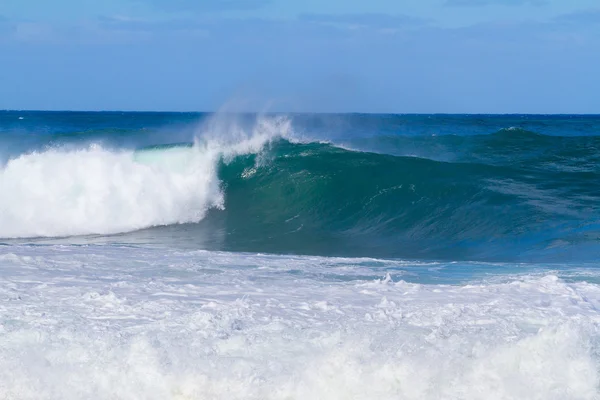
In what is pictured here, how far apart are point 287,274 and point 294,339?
2356 millimetres

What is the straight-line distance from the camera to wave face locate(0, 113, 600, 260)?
10695 millimetres

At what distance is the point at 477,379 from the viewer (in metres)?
→ 4.27

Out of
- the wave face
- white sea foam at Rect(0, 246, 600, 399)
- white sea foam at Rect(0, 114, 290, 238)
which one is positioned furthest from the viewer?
white sea foam at Rect(0, 114, 290, 238)

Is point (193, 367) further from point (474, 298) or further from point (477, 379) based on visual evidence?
point (474, 298)

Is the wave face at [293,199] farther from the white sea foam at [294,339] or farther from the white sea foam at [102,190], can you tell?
the white sea foam at [294,339]

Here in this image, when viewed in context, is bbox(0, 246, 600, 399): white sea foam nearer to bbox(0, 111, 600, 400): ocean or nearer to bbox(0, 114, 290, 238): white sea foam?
bbox(0, 111, 600, 400): ocean

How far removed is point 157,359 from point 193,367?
0.23m

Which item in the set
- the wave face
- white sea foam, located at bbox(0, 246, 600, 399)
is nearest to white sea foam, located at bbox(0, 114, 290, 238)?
the wave face

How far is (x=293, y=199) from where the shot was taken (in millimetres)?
13820

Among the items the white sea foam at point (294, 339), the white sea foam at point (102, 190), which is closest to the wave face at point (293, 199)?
the white sea foam at point (102, 190)

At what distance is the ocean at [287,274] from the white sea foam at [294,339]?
14 mm

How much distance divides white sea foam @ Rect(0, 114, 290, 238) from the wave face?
2 centimetres

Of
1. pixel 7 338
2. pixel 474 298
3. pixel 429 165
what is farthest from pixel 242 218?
pixel 7 338

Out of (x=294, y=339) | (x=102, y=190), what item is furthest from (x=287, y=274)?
(x=102, y=190)
